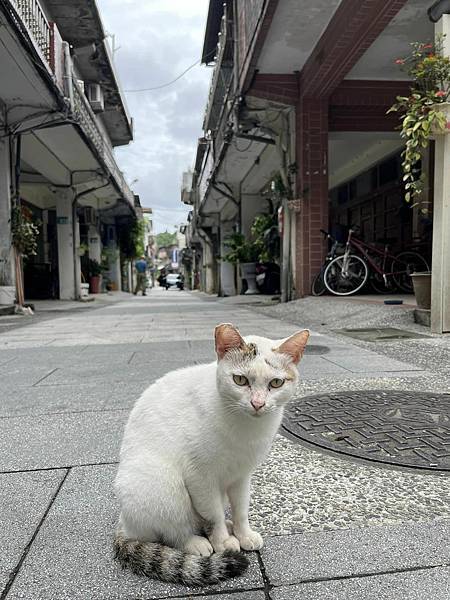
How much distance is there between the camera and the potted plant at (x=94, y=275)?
63.0 feet

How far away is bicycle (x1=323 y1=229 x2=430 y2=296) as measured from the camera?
820cm

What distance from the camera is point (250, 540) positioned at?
4.33 ft

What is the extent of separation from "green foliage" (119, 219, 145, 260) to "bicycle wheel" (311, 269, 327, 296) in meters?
19.1

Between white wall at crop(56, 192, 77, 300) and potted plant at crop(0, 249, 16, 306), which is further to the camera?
white wall at crop(56, 192, 77, 300)

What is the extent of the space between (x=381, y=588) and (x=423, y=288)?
4748 millimetres

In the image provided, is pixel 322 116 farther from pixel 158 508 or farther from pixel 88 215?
pixel 88 215

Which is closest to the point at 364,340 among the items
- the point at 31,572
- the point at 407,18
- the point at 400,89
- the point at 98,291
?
the point at 31,572

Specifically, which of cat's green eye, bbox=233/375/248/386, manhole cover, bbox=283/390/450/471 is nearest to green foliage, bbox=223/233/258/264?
manhole cover, bbox=283/390/450/471

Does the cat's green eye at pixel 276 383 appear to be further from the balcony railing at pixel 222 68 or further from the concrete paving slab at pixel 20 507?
the balcony railing at pixel 222 68

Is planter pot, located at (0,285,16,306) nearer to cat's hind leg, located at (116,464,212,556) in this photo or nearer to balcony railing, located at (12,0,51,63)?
balcony railing, located at (12,0,51,63)

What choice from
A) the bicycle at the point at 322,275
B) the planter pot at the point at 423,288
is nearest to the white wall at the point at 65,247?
the bicycle at the point at 322,275

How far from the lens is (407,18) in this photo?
636 centimetres

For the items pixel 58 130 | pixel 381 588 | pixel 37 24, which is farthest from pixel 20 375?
pixel 58 130

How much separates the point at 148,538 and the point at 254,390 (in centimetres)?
54
